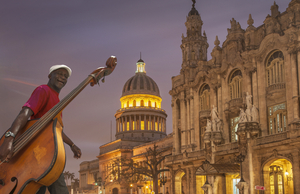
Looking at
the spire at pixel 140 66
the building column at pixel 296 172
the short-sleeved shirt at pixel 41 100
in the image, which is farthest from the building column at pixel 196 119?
the spire at pixel 140 66

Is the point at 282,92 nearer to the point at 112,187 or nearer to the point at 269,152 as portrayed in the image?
the point at 269,152

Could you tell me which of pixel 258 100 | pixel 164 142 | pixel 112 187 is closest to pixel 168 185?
pixel 164 142

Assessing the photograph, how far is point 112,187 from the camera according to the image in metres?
89.9

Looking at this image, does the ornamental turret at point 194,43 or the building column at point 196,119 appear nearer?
the building column at point 196,119

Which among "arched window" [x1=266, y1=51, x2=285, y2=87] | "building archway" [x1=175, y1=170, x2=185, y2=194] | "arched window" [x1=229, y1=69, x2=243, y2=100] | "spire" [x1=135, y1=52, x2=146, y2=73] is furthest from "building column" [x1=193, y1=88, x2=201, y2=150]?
"spire" [x1=135, y1=52, x2=146, y2=73]

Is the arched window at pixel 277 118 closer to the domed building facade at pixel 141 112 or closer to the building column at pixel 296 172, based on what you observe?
the building column at pixel 296 172

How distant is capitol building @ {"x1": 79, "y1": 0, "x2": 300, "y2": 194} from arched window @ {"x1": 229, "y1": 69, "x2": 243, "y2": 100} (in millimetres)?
111

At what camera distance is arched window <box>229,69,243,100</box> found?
4353 centimetres

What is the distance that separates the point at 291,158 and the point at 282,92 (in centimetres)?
701

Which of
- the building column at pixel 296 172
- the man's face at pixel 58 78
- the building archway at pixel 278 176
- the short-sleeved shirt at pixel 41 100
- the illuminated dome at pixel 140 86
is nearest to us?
the short-sleeved shirt at pixel 41 100

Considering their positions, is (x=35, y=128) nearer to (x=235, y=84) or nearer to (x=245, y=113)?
(x=245, y=113)

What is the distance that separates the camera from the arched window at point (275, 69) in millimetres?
37844

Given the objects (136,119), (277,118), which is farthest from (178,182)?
(136,119)

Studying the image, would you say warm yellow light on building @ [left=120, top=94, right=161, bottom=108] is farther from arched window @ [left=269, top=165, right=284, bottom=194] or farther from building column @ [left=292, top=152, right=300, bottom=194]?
building column @ [left=292, top=152, right=300, bottom=194]
